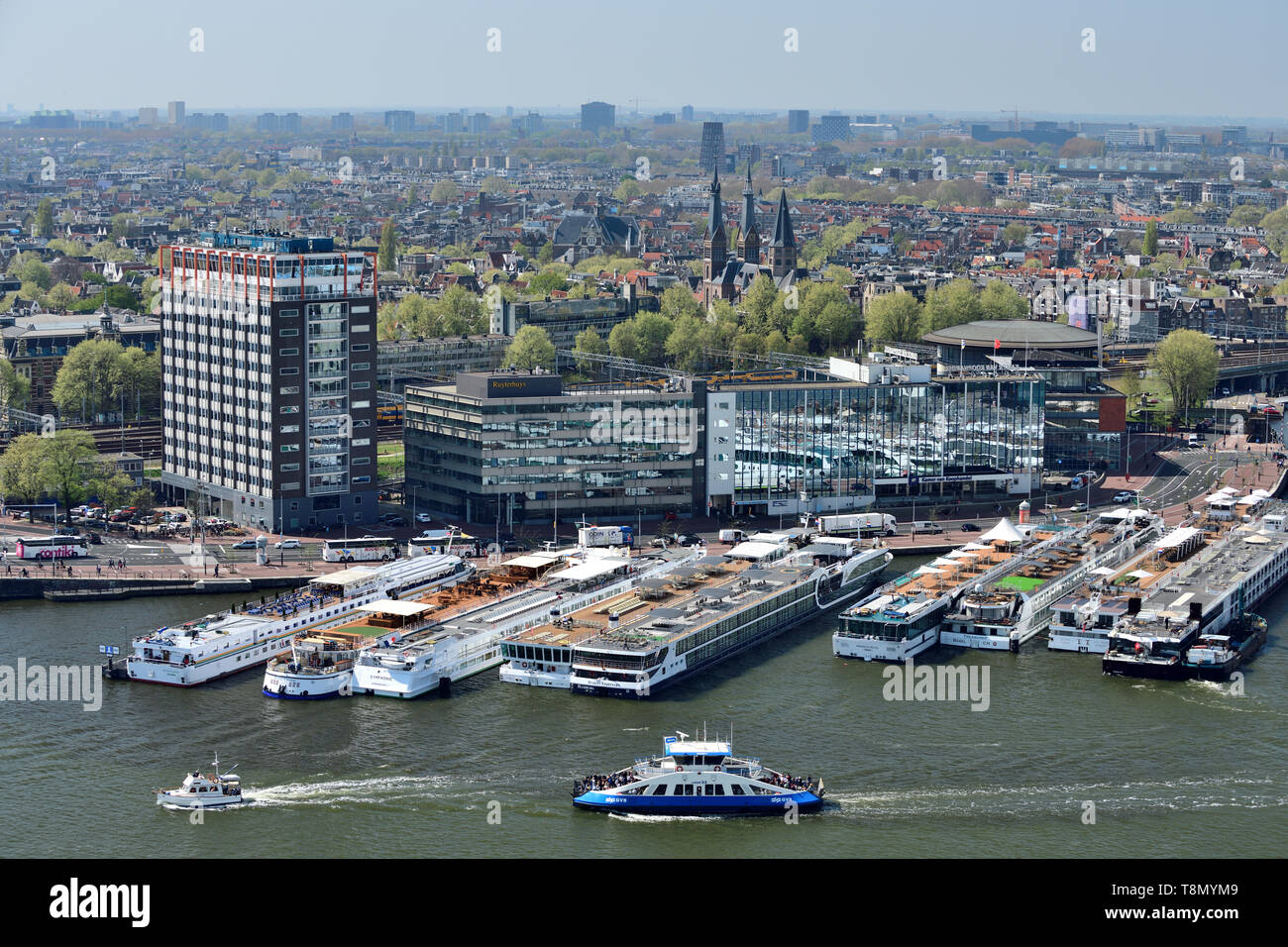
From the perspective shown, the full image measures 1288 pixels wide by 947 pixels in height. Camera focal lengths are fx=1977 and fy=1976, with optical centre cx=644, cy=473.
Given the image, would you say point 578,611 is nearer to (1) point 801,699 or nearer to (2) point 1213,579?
(1) point 801,699

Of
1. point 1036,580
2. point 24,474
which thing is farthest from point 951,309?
point 24,474

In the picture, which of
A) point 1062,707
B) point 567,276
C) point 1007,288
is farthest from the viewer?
point 567,276

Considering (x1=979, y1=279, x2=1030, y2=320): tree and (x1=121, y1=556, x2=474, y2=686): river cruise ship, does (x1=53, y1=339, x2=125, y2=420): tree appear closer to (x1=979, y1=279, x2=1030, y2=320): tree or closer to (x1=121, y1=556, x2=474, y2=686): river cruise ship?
(x1=121, y1=556, x2=474, y2=686): river cruise ship

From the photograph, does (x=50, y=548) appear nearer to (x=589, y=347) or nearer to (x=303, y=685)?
(x=303, y=685)

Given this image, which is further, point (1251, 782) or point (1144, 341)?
point (1144, 341)

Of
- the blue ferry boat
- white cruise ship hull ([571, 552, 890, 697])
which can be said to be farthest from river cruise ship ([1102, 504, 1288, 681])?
the blue ferry boat

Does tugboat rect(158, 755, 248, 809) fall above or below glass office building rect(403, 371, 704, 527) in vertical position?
below

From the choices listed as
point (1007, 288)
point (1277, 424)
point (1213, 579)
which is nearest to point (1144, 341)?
point (1007, 288)
